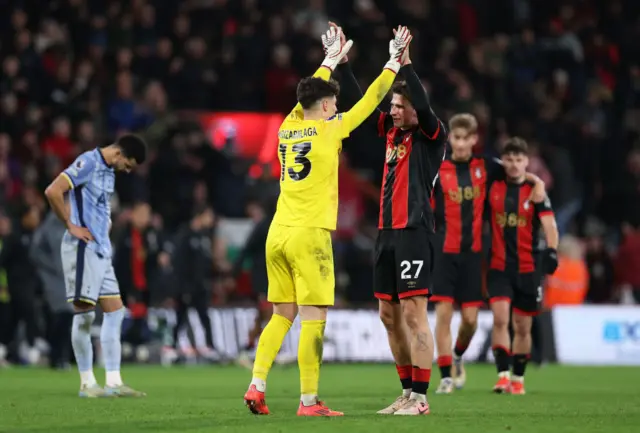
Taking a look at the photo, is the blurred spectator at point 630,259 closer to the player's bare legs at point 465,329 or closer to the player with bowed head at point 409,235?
the player's bare legs at point 465,329

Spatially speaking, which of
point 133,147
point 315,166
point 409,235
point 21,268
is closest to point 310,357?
point 409,235

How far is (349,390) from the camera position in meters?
13.1

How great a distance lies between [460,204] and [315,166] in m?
3.82

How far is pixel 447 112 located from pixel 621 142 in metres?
3.90

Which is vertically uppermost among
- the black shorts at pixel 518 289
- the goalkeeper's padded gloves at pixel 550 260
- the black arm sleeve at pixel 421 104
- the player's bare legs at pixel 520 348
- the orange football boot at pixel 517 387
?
the black arm sleeve at pixel 421 104

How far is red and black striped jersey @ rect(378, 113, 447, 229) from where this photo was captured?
9.46 meters

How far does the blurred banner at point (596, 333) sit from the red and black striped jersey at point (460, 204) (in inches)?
321

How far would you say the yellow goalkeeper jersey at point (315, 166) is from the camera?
9.02 metres

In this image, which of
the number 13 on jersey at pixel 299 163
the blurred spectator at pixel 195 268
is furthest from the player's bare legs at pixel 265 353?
the blurred spectator at pixel 195 268

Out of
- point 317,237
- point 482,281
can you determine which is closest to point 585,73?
point 482,281

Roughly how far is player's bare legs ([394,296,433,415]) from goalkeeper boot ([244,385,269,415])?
3.24 ft

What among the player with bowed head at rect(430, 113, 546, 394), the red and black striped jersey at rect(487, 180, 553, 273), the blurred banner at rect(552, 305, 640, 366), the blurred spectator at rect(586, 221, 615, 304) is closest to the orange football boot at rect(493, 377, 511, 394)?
the player with bowed head at rect(430, 113, 546, 394)

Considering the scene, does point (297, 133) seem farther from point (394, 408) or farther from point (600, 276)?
point (600, 276)

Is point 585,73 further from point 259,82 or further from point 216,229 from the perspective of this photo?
point 216,229
